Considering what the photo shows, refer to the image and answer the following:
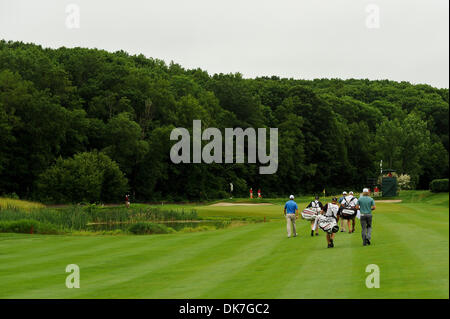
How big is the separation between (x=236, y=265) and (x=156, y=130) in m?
76.4

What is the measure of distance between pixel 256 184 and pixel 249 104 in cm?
1572

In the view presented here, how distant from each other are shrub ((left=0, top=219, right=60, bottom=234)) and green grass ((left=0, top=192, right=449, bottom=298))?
6671 mm

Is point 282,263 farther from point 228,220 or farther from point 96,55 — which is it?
point 96,55

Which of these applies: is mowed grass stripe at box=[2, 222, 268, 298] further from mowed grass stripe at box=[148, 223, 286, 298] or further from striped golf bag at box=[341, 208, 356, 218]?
striped golf bag at box=[341, 208, 356, 218]

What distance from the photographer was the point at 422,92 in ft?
506

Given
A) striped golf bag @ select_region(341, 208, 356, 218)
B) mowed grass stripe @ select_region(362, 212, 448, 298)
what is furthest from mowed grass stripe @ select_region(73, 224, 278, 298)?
mowed grass stripe @ select_region(362, 212, 448, 298)

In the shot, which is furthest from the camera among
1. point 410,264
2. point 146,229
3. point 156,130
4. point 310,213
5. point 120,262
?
point 156,130

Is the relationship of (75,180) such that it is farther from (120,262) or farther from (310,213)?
(120,262)

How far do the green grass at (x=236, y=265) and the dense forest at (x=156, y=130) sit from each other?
50068 millimetres
